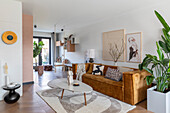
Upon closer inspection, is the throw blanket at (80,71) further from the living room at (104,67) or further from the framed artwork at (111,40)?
the framed artwork at (111,40)

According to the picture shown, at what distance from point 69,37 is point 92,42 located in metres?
2.08

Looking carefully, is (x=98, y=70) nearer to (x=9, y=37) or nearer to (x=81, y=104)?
(x=81, y=104)

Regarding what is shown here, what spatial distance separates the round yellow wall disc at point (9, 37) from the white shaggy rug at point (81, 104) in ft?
5.63

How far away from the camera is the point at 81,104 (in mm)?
2791

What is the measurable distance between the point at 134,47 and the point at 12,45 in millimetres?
3772

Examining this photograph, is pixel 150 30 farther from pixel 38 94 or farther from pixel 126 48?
pixel 38 94

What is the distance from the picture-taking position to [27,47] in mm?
4672

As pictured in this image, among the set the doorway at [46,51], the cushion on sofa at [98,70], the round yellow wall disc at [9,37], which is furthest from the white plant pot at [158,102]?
the doorway at [46,51]

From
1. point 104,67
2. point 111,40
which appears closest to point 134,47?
point 111,40

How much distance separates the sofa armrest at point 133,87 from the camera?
8.95 ft

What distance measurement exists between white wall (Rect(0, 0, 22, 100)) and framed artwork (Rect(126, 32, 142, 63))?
353cm

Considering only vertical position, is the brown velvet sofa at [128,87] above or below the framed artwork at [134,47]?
below

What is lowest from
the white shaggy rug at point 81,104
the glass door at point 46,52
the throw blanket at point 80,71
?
the white shaggy rug at point 81,104

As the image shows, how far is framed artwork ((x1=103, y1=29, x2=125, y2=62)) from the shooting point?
4.32 m
